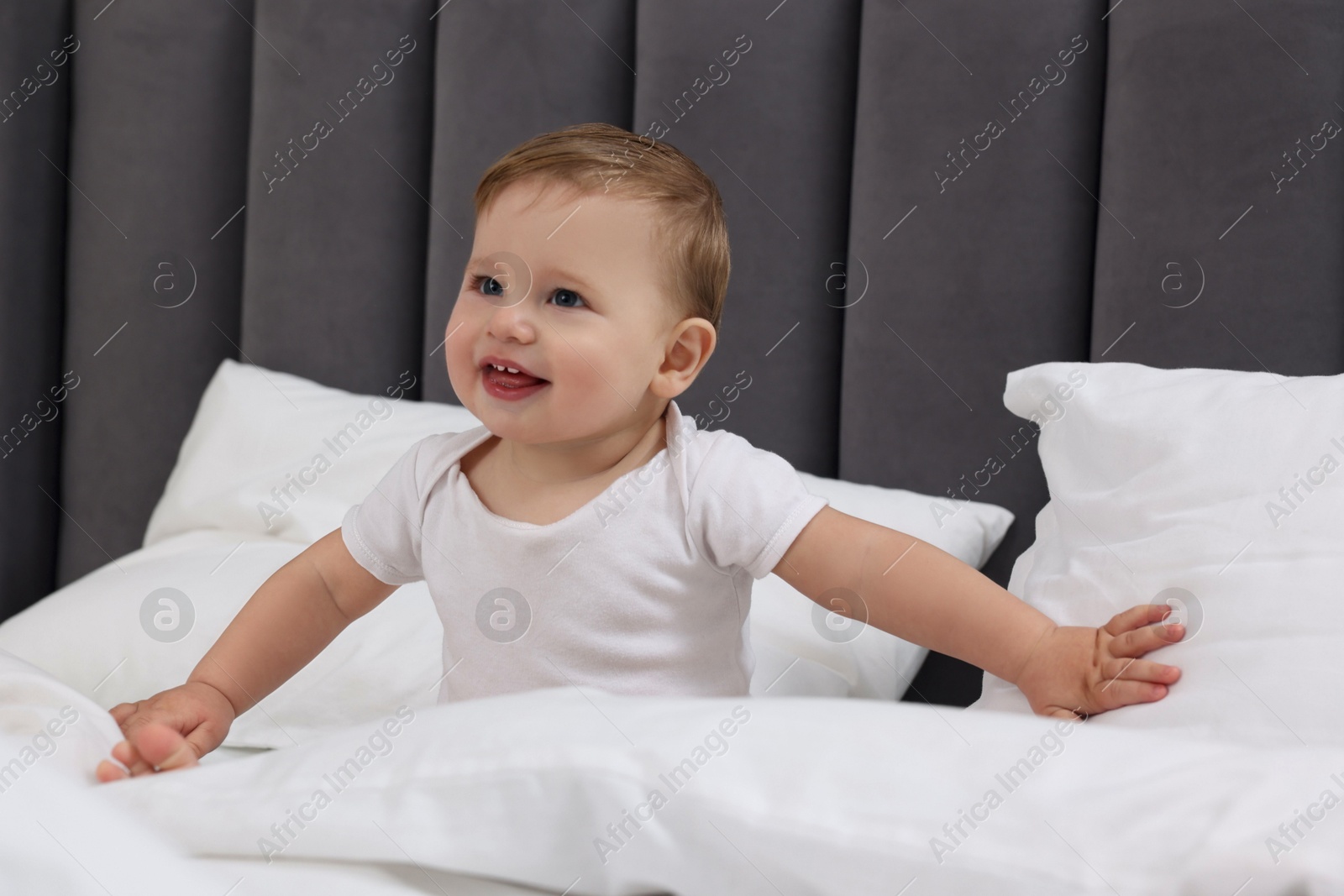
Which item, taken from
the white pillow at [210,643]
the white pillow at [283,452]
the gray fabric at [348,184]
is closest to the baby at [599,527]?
the white pillow at [210,643]

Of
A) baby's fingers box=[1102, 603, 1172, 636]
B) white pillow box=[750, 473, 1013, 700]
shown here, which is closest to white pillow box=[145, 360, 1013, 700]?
white pillow box=[750, 473, 1013, 700]

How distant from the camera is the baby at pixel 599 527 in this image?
764 millimetres

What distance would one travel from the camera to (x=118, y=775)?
0.63 metres

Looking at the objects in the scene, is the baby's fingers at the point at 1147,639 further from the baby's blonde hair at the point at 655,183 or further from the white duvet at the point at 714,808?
the baby's blonde hair at the point at 655,183

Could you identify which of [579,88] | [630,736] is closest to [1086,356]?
[579,88]

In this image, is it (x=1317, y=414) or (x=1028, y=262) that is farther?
(x=1028, y=262)

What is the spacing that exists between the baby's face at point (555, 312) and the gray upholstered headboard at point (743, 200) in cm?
53

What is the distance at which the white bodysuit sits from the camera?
82 cm

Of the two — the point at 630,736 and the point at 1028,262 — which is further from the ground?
the point at 1028,262

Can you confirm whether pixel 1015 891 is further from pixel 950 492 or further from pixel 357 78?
pixel 357 78

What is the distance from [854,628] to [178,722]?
607 millimetres

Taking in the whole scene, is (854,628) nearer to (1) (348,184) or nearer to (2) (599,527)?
(2) (599,527)

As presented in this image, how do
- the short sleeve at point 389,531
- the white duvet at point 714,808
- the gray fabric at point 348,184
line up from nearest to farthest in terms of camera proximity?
the white duvet at point 714,808, the short sleeve at point 389,531, the gray fabric at point 348,184

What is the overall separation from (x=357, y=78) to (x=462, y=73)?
183 mm
